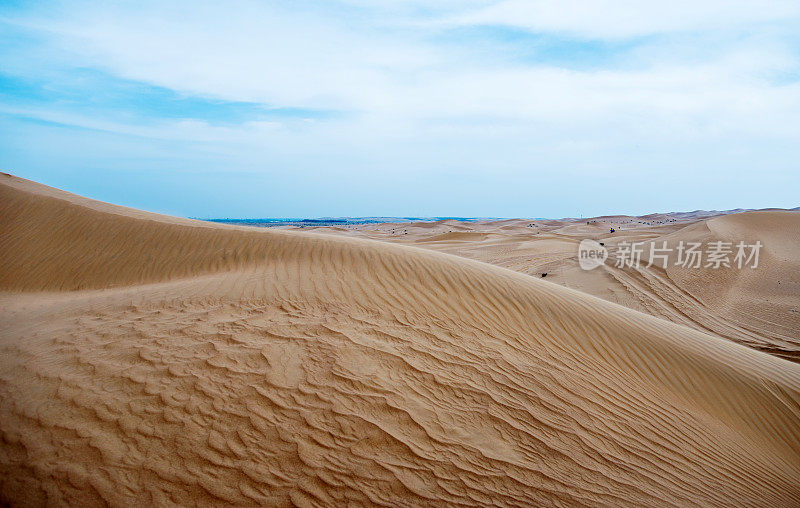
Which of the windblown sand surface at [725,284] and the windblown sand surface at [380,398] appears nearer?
the windblown sand surface at [380,398]

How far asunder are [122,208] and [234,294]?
9166 millimetres

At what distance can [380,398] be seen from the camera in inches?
135

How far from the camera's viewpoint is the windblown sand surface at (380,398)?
2.63 m

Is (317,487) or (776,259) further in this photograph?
(776,259)

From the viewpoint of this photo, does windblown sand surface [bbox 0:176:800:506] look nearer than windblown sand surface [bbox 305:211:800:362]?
Yes

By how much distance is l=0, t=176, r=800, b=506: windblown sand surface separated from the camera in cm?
263

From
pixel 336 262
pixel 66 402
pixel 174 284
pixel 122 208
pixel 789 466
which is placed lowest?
pixel 789 466

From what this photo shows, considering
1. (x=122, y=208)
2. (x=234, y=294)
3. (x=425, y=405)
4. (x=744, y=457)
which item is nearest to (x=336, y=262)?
(x=234, y=294)

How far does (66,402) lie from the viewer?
10.1 ft

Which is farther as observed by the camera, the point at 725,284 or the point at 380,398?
the point at 725,284

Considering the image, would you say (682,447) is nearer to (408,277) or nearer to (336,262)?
(408,277)

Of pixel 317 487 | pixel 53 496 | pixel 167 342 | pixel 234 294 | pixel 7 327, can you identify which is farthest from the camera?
pixel 234 294

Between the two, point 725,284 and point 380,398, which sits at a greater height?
point 725,284

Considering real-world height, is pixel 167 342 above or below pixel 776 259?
below
